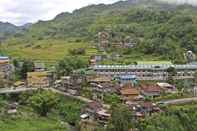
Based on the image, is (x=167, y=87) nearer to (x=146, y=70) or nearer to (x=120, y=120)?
(x=146, y=70)

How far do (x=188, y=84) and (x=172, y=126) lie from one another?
9.70m

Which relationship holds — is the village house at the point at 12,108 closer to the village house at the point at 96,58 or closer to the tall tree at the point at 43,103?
the tall tree at the point at 43,103

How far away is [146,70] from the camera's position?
36406 mm

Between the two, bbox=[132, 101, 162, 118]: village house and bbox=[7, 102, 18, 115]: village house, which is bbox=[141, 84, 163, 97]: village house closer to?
bbox=[132, 101, 162, 118]: village house

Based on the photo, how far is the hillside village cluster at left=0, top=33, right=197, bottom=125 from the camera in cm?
2674

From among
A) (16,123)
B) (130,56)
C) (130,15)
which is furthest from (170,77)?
(130,15)

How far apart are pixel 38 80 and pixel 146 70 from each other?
27.4ft

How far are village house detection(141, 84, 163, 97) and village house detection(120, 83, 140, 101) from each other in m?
0.45

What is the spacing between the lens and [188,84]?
108ft

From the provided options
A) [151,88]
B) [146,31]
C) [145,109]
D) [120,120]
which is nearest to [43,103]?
[145,109]

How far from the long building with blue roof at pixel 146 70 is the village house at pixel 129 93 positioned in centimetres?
431

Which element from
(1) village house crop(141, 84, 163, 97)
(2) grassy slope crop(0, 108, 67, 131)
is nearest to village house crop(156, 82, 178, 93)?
(1) village house crop(141, 84, 163, 97)

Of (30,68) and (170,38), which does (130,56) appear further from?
(30,68)

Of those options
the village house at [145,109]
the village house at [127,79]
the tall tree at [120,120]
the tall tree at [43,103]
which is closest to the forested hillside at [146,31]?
the village house at [127,79]
